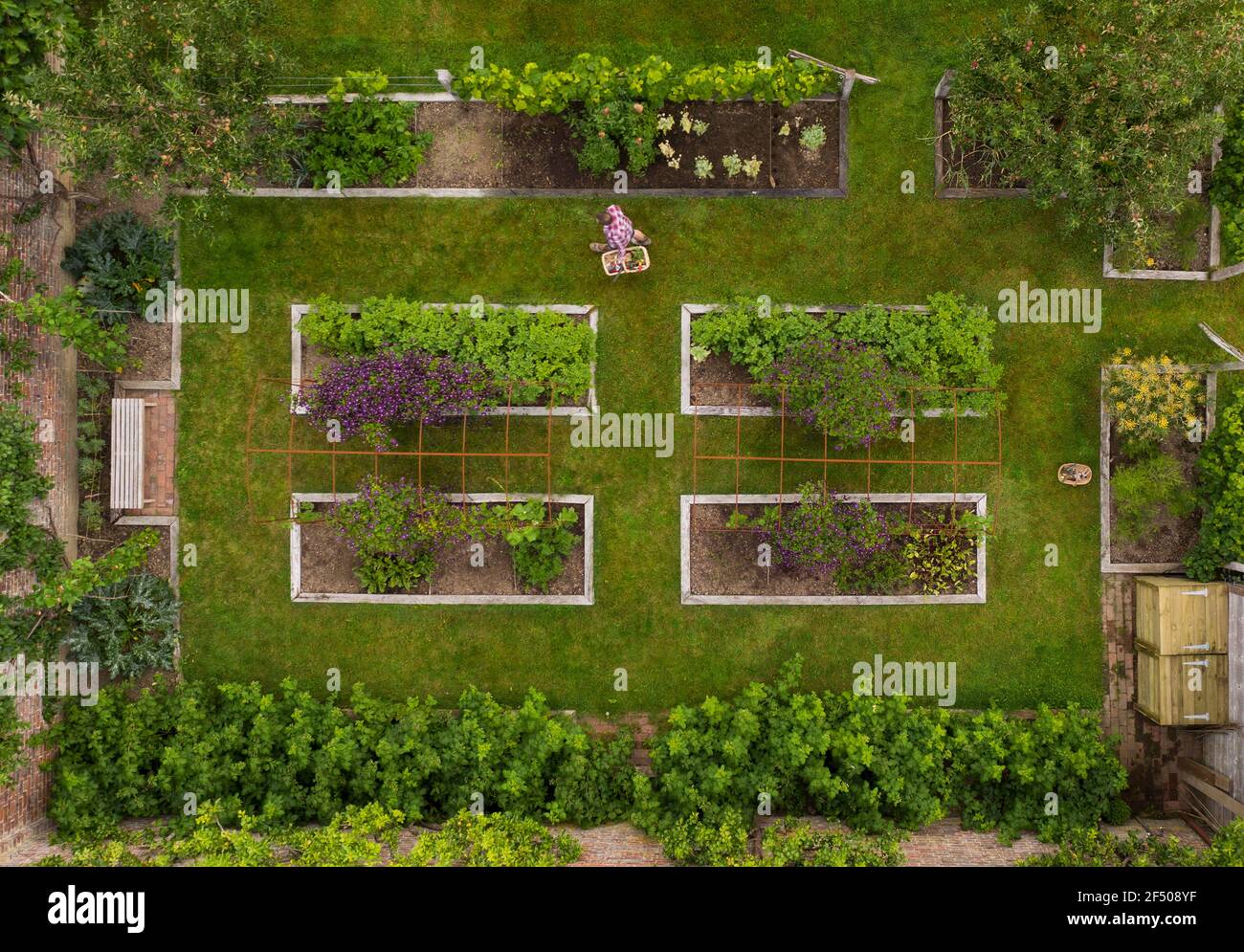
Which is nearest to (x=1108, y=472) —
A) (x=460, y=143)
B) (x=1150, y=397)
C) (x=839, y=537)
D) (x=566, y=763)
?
(x=1150, y=397)

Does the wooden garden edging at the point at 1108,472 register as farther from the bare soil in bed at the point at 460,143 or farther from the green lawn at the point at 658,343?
the bare soil in bed at the point at 460,143

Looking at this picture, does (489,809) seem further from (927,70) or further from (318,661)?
(927,70)

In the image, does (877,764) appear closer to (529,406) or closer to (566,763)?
(566,763)

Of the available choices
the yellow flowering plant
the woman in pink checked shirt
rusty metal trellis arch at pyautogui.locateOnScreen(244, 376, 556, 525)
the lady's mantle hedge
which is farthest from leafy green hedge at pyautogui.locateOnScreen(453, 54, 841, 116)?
the lady's mantle hedge

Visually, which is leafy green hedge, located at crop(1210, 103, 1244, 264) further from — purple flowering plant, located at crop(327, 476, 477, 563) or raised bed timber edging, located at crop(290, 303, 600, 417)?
purple flowering plant, located at crop(327, 476, 477, 563)

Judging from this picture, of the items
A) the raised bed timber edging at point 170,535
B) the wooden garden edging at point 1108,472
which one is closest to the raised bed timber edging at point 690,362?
the wooden garden edging at point 1108,472

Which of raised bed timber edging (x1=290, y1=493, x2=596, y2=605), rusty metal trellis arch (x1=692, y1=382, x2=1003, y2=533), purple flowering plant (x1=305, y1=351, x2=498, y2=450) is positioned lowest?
raised bed timber edging (x1=290, y1=493, x2=596, y2=605)

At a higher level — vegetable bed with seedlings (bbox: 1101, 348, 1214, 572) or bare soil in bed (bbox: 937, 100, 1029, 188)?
bare soil in bed (bbox: 937, 100, 1029, 188)
